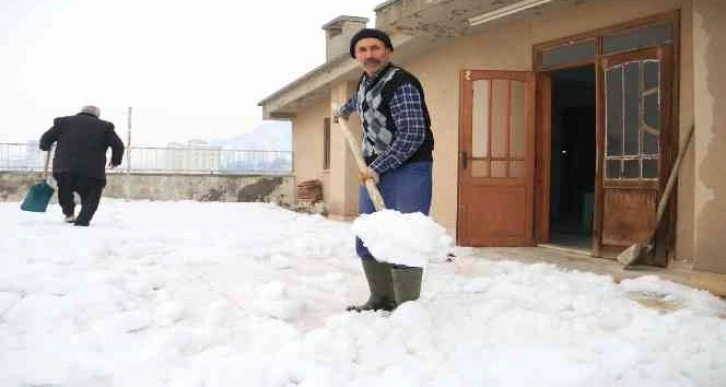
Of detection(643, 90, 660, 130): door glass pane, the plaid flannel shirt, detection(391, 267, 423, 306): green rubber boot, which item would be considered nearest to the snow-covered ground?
detection(391, 267, 423, 306): green rubber boot

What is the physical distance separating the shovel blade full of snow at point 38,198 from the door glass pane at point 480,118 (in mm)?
5643

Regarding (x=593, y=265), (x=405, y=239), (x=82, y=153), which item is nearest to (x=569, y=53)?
(x=593, y=265)

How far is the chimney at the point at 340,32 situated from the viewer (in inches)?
543

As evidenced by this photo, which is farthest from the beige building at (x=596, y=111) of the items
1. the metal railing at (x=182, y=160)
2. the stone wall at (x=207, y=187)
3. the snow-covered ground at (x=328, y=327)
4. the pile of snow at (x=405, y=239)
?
the metal railing at (x=182, y=160)

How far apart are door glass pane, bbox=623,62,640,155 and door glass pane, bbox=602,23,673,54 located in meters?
0.19

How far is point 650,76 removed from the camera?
5.42 m

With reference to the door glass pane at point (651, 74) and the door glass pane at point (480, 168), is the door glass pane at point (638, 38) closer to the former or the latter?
the door glass pane at point (651, 74)

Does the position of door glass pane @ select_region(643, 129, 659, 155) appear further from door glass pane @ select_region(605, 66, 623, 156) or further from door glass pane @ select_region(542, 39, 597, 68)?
door glass pane @ select_region(542, 39, 597, 68)

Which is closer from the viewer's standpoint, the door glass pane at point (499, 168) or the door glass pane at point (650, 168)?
the door glass pane at point (650, 168)

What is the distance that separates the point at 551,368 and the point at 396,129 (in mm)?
1509

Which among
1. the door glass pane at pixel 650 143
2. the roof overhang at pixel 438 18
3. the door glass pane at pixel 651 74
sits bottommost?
the door glass pane at pixel 650 143

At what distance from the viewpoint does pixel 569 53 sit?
6234 millimetres

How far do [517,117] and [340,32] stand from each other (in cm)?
859

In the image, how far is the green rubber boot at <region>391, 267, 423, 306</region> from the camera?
121 inches
